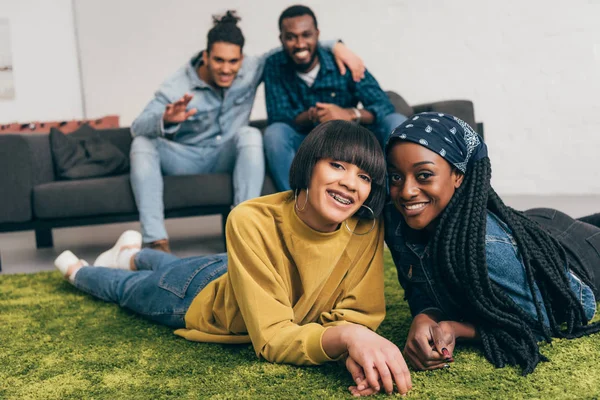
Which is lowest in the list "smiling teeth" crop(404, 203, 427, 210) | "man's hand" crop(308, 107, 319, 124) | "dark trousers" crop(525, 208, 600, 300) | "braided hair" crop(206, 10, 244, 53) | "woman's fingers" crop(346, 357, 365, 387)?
"woman's fingers" crop(346, 357, 365, 387)

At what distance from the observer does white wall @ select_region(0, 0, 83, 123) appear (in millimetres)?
5363

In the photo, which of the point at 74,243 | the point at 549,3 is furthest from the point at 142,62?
the point at 549,3

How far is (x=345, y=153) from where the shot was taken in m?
1.26

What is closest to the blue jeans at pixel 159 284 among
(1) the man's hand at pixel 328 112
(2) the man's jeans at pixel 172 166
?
(2) the man's jeans at pixel 172 166

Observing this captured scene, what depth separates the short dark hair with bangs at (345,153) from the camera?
126cm

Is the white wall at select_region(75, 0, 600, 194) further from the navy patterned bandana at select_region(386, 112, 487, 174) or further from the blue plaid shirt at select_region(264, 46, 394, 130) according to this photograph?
the navy patterned bandana at select_region(386, 112, 487, 174)

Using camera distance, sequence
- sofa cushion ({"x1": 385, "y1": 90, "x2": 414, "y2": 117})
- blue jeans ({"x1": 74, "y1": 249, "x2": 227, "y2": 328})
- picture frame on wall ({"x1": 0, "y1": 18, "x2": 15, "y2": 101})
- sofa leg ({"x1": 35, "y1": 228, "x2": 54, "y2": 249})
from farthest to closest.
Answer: picture frame on wall ({"x1": 0, "y1": 18, "x2": 15, "y2": 101}) → sofa leg ({"x1": 35, "y1": 228, "x2": 54, "y2": 249}) → sofa cushion ({"x1": 385, "y1": 90, "x2": 414, "y2": 117}) → blue jeans ({"x1": 74, "y1": 249, "x2": 227, "y2": 328})

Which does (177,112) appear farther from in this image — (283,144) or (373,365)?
(373,365)

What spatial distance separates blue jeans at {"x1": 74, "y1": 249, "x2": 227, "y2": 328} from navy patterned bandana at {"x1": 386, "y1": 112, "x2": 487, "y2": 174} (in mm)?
605

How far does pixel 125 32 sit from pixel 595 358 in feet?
16.1

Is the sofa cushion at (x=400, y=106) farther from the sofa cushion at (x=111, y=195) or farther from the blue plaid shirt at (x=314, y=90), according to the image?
the sofa cushion at (x=111, y=195)

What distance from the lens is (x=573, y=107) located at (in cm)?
444

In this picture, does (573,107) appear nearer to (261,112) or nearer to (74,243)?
(261,112)

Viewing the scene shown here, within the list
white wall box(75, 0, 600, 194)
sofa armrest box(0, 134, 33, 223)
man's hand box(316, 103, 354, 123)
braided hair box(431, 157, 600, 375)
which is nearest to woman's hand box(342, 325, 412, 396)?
braided hair box(431, 157, 600, 375)
